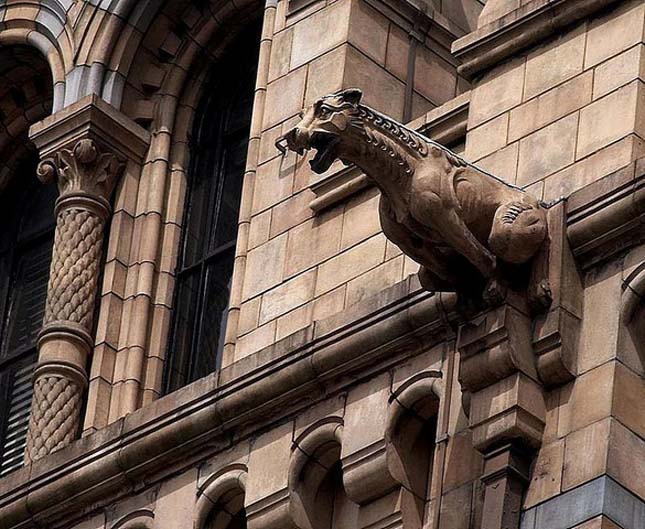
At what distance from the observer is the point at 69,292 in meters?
33.6

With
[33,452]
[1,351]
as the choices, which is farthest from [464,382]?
[1,351]

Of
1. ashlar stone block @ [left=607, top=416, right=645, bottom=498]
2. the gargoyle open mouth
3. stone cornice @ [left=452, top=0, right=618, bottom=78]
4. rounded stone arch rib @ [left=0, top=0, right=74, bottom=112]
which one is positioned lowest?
ashlar stone block @ [left=607, top=416, right=645, bottom=498]

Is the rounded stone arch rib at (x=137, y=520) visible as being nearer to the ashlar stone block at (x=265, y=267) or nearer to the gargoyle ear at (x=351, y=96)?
the ashlar stone block at (x=265, y=267)

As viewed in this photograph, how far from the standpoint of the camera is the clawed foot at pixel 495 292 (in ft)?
87.6

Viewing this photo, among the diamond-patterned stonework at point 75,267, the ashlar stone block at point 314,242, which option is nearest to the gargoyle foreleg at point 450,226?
the ashlar stone block at point 314,242

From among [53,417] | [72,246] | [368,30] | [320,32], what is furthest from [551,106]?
[72,246]

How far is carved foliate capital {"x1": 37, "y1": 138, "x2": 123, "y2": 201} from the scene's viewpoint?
112ft

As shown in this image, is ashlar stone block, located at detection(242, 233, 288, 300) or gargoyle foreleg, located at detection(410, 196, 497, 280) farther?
ashlar stone block, located at detection(242, 233, 288, 300)

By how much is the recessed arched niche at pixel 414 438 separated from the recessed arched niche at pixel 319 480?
57cm

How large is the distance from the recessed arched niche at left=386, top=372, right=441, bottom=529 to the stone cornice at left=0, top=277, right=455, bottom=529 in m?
0.36

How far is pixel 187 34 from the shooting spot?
3516cm

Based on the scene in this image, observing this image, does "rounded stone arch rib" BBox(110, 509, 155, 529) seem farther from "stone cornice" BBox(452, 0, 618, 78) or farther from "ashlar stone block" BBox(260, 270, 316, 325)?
"stone cornice" BBox(452, 0, 618, 78)

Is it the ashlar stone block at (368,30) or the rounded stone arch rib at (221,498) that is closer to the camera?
the rounded stone arch rib at (221,498)

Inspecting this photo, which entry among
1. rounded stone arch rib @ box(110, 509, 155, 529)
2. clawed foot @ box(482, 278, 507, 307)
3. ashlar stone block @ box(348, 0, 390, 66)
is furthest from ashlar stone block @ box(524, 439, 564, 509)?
ashlar stone block @ box(348, 0, 390, 66)
